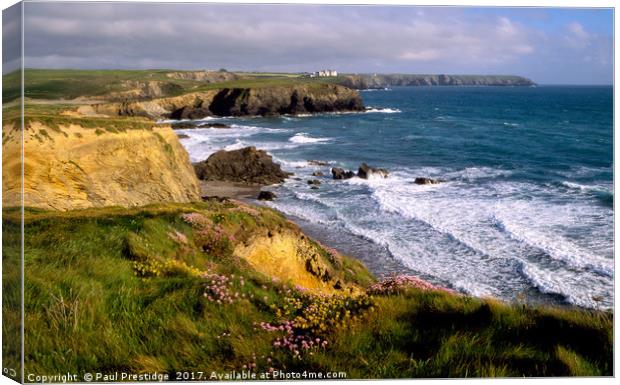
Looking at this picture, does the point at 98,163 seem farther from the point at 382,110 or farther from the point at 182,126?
the point at 382,110

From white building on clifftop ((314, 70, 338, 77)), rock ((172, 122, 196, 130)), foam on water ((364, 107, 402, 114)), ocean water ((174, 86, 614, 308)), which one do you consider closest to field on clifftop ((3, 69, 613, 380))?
ocean water ((174, 86, 614, 308))

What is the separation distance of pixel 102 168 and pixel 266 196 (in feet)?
36.1

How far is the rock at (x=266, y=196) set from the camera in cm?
2894

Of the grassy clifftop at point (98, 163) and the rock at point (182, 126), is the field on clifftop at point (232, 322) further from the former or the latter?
the rock at point (182, 126)

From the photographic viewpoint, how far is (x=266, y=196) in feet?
95.9

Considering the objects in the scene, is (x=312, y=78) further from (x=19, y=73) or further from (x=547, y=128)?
(x=547, y=128)

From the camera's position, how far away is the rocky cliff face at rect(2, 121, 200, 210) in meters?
15.4

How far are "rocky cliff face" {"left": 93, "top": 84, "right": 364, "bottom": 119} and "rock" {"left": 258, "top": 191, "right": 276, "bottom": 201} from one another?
1157cm

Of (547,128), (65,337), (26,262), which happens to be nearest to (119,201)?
(26,262)

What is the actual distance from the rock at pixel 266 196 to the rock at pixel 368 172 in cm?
494

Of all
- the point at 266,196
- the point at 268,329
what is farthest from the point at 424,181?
the point at 268,329

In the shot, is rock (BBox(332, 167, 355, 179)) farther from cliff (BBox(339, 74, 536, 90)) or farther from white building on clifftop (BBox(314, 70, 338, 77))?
white building on clifftop (BBox(314, 70, 338, 77))

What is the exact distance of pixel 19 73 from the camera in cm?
667

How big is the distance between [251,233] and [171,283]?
5.93m
